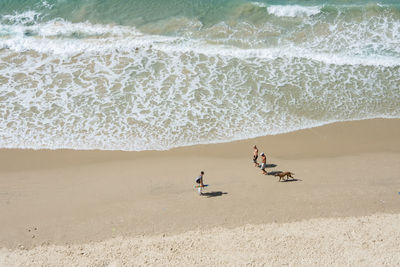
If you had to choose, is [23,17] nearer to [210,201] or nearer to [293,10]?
[293,10]

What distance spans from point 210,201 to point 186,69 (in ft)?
28.5

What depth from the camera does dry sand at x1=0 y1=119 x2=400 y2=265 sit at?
10156mm

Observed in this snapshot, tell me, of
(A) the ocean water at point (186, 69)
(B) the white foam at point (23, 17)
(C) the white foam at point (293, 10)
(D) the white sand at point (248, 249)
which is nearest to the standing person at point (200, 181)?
(D) the white sand at point (248, 249)

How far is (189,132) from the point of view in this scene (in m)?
15.2

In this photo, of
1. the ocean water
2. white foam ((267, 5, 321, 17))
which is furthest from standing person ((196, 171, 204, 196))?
white foam ((267, 5, 321, 17))

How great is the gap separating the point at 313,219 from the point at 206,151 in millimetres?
4836

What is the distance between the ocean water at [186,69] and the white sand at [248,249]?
4.82 metres

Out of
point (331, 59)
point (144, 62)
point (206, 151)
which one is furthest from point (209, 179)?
point (331, 59)

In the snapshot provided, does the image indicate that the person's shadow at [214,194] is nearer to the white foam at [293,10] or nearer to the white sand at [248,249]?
the white sand at [248,249]

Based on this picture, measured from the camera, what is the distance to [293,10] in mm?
22312

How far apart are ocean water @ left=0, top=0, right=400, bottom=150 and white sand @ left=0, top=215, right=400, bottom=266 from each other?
4820 millimetres

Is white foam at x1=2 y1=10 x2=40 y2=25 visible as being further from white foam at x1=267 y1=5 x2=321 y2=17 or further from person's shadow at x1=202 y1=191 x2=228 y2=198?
person's shadow at x1=202 y1=191 x2=228 y2=198

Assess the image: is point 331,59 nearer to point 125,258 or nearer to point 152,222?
point 152,222

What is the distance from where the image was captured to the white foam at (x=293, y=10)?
22094 mm
